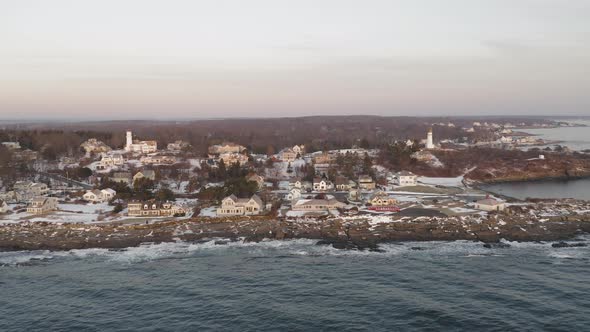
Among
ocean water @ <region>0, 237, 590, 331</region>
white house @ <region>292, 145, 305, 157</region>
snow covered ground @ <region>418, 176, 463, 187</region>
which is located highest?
white house @ <region>292, 145, 305, 157</region>

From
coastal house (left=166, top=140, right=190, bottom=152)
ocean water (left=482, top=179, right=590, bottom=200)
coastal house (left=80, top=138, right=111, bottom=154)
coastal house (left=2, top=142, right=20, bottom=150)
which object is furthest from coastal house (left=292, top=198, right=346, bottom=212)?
coastal house (left=2, top=142, right=20, bottom=150)

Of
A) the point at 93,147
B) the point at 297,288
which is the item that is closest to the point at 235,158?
the point at 93,147

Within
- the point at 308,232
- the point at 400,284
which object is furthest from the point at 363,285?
the point at 308,232

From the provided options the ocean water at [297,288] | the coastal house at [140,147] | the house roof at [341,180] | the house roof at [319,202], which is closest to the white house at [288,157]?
the house roof at [341,180]

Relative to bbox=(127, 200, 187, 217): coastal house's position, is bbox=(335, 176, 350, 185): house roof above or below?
above

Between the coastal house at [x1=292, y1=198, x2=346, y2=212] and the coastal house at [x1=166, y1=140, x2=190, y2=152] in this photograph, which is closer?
the coastal house at [x1=292, y1=198, x2=346, y2=212]

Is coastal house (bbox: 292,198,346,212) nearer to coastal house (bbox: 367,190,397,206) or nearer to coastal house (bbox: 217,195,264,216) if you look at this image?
coastal house (bbox: 367,190,397,206)

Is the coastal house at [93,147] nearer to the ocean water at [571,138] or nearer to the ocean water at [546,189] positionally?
the ocean water at [546,189]

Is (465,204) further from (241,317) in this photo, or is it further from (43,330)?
(43,330)
